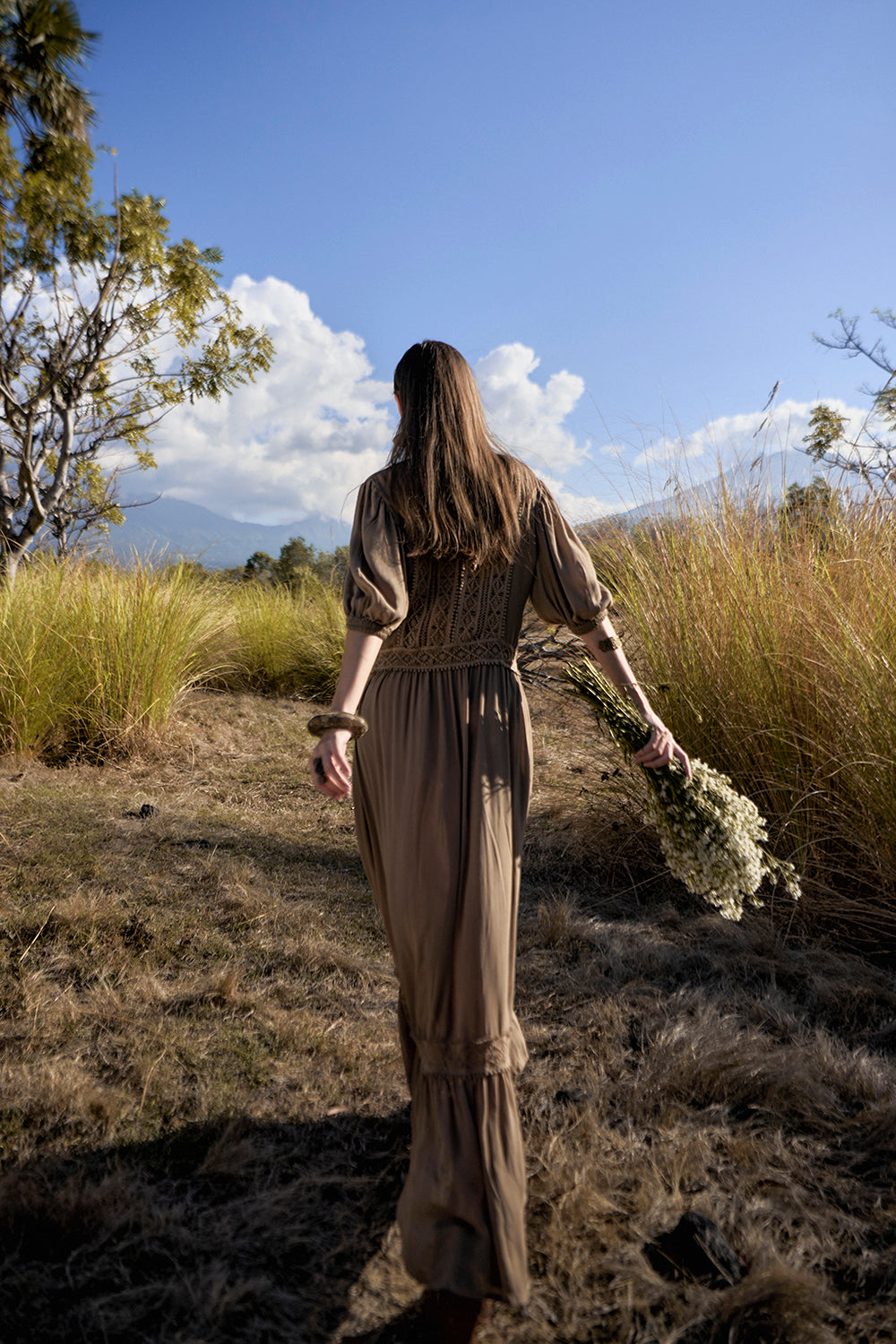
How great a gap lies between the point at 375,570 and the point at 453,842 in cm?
50

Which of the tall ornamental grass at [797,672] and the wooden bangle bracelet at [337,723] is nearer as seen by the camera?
the wooden bangle bracelet at [337,723]

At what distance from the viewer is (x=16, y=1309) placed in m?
1.21

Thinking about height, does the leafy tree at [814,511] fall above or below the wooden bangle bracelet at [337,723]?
above

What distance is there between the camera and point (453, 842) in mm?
1272

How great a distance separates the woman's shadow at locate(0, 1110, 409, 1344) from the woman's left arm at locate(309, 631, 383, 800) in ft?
2.93

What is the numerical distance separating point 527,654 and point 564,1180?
4.04m

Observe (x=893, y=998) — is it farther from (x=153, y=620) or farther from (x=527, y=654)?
(x=153, y=620)

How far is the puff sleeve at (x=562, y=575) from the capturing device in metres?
1.47

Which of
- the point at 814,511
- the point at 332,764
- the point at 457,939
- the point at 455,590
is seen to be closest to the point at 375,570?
the point at 455,590

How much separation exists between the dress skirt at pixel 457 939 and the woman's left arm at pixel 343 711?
14cm

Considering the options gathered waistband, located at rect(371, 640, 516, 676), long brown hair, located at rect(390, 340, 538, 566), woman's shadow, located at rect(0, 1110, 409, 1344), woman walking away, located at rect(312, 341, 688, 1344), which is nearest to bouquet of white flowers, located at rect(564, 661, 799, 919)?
woman walking away, located at rect(312, 341, 688, 1344)

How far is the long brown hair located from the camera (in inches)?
52.6

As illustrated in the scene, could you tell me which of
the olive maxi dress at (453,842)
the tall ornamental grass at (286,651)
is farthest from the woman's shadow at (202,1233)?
the tall ornamental grass at (286,651)

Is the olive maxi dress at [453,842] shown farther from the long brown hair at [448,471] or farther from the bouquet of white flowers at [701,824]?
the bouquet of white flowers at [701,824]
